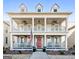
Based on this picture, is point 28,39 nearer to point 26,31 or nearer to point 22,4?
point 26,31

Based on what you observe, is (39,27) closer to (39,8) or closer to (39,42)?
(39,42)

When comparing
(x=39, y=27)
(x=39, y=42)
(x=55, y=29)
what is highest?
(x=39, y=27)

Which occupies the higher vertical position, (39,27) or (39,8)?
(39,8)

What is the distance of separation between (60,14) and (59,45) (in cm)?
384

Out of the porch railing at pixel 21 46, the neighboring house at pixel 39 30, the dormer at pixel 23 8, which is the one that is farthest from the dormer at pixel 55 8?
the porch railing at pixel 21 46

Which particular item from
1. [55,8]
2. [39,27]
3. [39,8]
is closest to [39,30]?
[39,27]

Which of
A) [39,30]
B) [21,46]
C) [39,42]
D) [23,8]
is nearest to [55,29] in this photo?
[39,30]

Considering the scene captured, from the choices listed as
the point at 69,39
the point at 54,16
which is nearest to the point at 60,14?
the point at 54,16

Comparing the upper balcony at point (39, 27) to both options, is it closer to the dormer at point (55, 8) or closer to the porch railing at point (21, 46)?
the dormer at point (55, 8)

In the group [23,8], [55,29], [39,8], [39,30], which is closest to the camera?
[39,30]

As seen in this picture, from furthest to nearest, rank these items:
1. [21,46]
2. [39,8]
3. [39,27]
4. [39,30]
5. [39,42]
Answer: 1. [39,42]
2. [39,8]
3. [39,27]
4. [21,46]
5. [39,30]

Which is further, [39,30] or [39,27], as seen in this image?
[39,27]

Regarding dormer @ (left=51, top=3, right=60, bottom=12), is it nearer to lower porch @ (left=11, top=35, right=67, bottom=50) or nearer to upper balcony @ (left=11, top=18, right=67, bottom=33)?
upper balcony @ (left=11, top=18, right=67, bottom=33)

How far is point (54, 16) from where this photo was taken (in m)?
22.6
